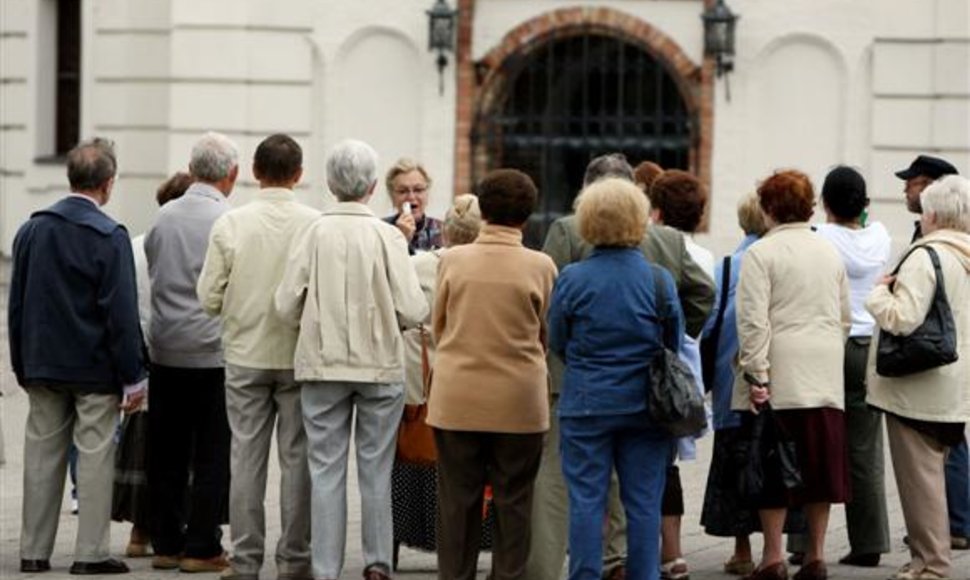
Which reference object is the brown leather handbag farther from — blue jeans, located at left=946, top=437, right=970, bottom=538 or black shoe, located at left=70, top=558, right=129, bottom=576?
blue jeans, located at left=946, top=437, right=970, bottom=538

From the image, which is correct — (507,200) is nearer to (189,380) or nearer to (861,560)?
(189,380)

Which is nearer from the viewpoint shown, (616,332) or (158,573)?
(616,332)

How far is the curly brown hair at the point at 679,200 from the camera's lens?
12.6 metres

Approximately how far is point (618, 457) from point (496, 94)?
42.4 feet

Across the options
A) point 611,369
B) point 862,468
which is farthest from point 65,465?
point 862,468

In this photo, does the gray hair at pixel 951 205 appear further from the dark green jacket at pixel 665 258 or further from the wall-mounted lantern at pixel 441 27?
the wall-mounted lantern at pixel 441 27

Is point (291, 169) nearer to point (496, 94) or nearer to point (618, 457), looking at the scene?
point (618, 457)

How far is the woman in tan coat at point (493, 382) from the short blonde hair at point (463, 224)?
72 centimetres

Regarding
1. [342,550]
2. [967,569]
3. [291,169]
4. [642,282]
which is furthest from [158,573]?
[967,569]

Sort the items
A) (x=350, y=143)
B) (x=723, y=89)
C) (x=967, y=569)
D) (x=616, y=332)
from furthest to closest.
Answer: (x=723, y=89) < (x=967, y=569) < (x=350, y=143) < (x=616, y=332)

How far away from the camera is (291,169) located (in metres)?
12.3

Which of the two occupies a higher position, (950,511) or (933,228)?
(933,228)

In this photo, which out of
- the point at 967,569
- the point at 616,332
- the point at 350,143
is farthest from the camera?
the point at 967,569

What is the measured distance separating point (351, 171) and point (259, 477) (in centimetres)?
139
